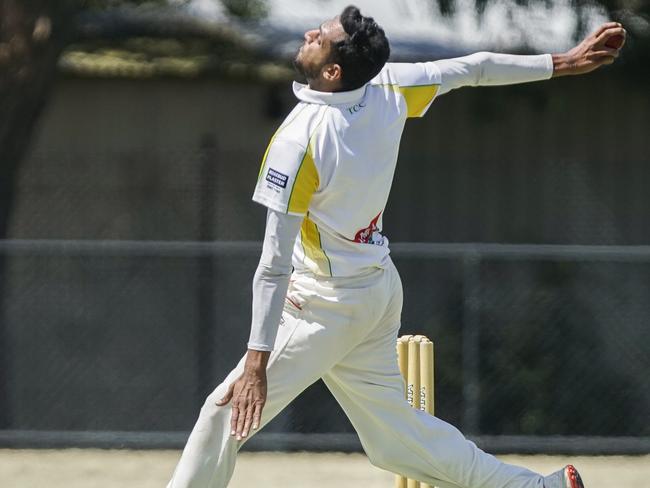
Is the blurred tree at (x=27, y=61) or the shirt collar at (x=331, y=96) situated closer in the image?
the shirt collar at (x=331, y=96)

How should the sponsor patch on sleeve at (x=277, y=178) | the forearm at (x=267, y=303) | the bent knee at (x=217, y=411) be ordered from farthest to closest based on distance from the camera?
the bent knee at (x=217, y=411) < the forearm at (x=267, y=303) < the sponsor patch on sleeve at (x=277, y=178)

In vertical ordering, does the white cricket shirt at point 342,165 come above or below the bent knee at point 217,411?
above

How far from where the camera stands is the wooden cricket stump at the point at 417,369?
530 centimetres

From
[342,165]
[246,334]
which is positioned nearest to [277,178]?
[342,165]

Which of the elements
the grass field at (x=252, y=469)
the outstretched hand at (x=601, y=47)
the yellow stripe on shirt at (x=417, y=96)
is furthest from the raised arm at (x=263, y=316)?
the grass field at (x=252, y=469)

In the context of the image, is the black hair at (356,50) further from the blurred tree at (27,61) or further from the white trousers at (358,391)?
the blurred tree at (27,61)

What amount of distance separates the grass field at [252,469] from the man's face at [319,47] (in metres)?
3.46

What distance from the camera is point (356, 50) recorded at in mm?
4426

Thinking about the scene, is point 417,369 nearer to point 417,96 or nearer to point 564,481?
point 564,481

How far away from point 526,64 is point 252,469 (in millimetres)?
3831

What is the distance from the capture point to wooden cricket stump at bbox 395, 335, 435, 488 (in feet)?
17.4

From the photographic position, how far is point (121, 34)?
10.8 meters

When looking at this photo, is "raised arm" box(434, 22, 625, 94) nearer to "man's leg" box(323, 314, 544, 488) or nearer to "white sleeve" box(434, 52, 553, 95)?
"white sleeve" box(434, 52, 553, 95)

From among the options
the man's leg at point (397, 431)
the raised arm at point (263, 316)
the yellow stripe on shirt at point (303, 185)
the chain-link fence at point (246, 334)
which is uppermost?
the yellow stripe on shirt at point (303, 185)
